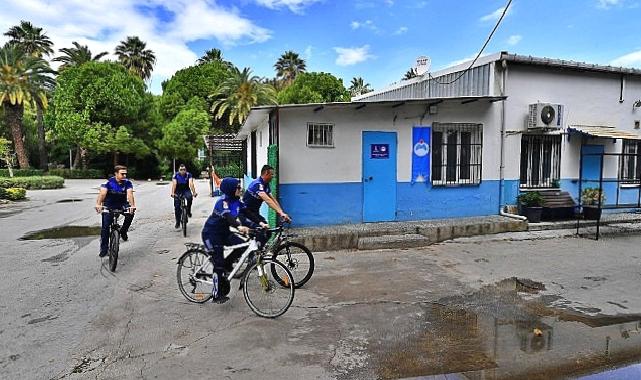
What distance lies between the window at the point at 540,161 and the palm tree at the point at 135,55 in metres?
45.9

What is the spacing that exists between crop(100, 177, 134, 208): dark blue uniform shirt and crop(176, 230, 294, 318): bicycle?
2441 mm

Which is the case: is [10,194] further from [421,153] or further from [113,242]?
[421,153]

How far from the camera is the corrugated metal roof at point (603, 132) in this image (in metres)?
10.1

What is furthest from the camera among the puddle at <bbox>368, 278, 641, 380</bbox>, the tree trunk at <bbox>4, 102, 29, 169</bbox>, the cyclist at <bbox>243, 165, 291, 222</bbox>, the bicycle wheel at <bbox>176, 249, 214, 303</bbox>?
the tree trunk at <bbox>4, 102, 29, 169</bbox>

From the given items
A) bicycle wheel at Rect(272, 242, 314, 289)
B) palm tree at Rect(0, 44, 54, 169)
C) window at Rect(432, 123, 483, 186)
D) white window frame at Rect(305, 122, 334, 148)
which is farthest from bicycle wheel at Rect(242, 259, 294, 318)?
palm tree at Rect(0, 44, 54, 169)

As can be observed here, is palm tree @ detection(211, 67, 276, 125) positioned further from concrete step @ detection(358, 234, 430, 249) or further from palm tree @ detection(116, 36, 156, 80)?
concrete step @ detection(358, 234, 430, 249)

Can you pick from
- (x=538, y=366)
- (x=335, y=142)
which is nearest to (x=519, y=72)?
(x=335, y=142)

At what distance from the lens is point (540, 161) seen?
10.8 metres

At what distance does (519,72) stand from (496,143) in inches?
70.9

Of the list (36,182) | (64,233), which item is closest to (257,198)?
(64,233)

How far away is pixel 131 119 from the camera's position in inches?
1328

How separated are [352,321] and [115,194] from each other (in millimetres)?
4668

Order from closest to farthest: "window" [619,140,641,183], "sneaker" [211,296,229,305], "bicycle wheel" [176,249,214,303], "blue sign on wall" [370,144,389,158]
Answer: "sneaker" [211,296,229,305]
"bicycle wheel" [176,249,214,303]
"blue sign on wall" [370,144,389,158]
"window" [619,140,641,183]

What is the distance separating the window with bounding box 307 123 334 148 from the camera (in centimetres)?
880
